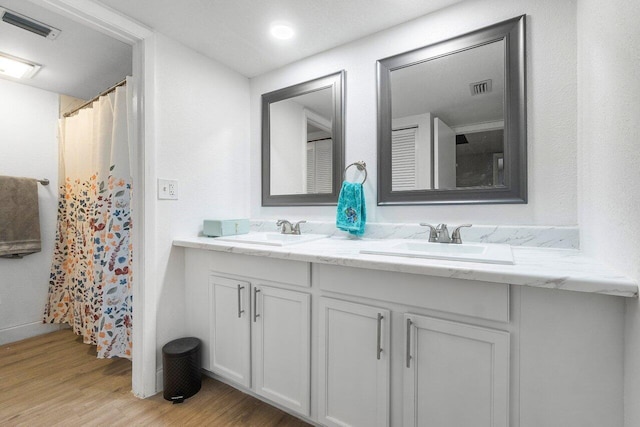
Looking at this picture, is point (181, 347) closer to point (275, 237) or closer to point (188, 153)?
point (275, 237)

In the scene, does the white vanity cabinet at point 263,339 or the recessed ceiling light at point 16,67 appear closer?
the white vanity cabinet at point 263,339

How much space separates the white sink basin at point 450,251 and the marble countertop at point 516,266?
3 centimetres

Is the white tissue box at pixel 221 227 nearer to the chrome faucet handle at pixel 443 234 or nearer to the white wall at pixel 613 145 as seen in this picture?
the chrome faucet handle at pixel 443 234

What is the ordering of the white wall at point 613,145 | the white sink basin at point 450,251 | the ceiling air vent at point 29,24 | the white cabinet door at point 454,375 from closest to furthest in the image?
the white wall at point 613,145
the white cabinet door at point 454,375
the white sink basin at point 450,251
the ceiling air vent at point 29,24

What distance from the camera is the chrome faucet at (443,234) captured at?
4.69 feet

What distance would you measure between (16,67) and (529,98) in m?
3.19

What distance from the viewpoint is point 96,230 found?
1994 millimetres

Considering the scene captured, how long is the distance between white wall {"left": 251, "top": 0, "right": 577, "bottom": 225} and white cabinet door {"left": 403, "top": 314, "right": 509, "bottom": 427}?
695mm

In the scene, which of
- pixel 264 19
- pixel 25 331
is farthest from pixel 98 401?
pixel 264 19

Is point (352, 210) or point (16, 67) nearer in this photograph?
point (352, 210)

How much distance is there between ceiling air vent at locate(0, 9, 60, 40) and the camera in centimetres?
151

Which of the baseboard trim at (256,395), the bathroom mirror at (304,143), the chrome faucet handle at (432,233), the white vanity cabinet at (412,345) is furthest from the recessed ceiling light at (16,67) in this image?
the chrome faucet handle at (432,233)

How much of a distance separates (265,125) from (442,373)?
190 cm

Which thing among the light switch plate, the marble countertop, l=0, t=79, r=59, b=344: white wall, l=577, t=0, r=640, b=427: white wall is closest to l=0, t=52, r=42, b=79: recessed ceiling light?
l=0, t=79, r=59, b=344: white wall
